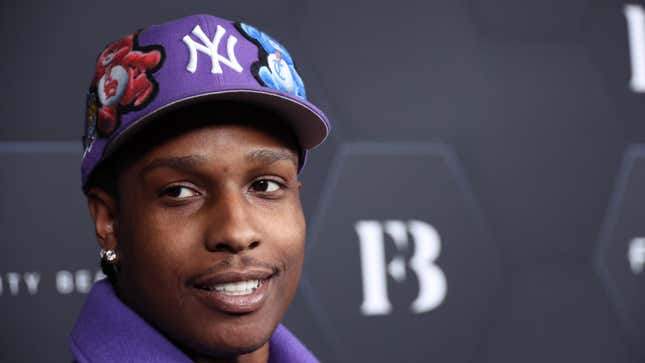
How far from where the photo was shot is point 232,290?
0.69 metres

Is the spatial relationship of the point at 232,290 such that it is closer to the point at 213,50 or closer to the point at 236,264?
the point at 236,264

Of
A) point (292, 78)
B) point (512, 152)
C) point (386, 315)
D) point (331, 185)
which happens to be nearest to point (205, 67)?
point (292, 78)

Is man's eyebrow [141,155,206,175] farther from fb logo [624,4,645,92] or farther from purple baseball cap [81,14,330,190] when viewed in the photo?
fb logo [624,4,645,92]

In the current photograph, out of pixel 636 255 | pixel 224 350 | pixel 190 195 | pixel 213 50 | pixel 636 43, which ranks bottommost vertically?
pixel 224 350

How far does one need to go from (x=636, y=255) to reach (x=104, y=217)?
41.6 inches

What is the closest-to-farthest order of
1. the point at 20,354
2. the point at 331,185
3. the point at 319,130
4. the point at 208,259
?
the point at 208,259 → the point at 319,130 → the point at 20,354 → the point at 331,185

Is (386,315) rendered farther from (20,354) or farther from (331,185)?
(20,354)

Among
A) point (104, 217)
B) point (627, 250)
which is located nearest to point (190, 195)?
point (104, 217)

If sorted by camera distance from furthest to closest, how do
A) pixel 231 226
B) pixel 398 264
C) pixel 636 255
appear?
1. pixel 636 255
2. pixel 398 264
3. pixel 231 226

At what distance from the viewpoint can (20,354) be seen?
1162 millimetres

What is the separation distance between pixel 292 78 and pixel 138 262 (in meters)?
0.23

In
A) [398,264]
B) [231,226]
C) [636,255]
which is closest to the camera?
[231,226]

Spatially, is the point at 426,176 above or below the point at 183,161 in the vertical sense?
above

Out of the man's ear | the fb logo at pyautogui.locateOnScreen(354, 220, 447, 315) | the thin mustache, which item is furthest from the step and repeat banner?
the thin mustache
